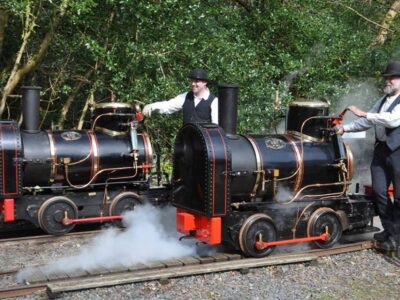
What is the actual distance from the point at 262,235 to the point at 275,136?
3.75ft

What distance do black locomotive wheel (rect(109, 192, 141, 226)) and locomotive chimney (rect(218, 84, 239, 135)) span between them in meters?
1.99

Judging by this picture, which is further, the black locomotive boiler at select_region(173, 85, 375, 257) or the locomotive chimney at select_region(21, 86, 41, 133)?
the locomotive chimney at select_region(21, 86, 41, 133)

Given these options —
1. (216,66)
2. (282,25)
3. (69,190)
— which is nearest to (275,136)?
(69,190)

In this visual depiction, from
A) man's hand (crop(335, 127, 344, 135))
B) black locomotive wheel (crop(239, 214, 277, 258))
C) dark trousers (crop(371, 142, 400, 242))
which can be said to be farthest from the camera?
man's hand (crop(335, 127, 344, 135))

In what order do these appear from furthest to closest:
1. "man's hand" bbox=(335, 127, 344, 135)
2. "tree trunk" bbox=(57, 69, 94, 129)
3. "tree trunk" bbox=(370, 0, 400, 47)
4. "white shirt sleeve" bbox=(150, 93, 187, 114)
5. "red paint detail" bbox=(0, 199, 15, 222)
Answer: "tree trunk" bbox=(370, 0, 400, 47) → "tree trunk" bbox=(57, 69, 94, 129) → "white shirt sleeve" bbox=(150, 93, 187, 114) → "red paint detail" bbox=(0, 199, 15, 222) → "man's hand" bbox=(335, 127, 344, 135)

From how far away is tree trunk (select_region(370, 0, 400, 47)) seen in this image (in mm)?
14242

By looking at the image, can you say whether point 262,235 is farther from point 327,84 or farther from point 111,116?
point 327,84

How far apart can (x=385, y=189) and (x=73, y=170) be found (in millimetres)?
3672

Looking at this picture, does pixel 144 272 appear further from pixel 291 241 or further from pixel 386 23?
pixel 386 23

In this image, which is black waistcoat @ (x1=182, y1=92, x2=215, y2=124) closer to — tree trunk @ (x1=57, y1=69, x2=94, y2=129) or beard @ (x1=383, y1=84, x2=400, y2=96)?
beard @ (x1=383, y1=84, x2=400, y2=96)

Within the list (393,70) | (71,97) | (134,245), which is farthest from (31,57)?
(393,70)

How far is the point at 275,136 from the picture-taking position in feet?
20.5

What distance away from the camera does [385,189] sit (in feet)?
20.3

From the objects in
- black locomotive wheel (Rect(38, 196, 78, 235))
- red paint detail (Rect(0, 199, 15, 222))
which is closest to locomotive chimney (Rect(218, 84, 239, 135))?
black locomotive wheel (Rect(38, 196, 78, 235))
